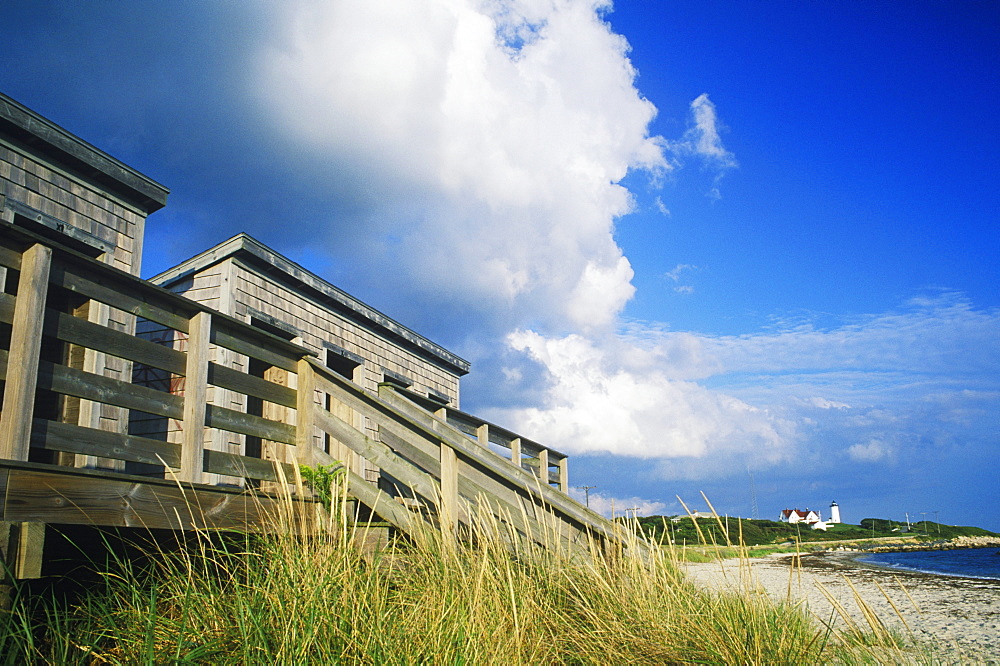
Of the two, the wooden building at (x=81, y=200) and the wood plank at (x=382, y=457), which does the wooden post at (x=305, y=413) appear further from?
the wooden building at (x=81, y=200)

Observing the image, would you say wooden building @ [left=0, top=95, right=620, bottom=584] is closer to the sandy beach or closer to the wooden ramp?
the wooden ramp

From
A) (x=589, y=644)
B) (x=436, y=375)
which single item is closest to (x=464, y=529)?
(x=589, y=644)

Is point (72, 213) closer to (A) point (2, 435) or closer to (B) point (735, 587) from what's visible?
(A) point (2, 435)

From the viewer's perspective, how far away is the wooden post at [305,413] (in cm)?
465

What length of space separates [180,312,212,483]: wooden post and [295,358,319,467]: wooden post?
0.88 meters

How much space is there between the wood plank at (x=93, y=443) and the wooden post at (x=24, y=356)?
7.8 inches

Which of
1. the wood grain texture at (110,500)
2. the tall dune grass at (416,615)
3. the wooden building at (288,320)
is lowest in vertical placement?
the tall dune grass at (416,615)

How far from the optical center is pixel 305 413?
15.6 feet

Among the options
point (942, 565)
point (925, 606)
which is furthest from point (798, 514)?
point (925, 606)

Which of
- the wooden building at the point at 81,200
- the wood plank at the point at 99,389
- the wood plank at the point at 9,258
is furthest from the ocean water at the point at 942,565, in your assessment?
the wood plank at the point at 9,258

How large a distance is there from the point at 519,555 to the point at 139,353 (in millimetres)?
2209

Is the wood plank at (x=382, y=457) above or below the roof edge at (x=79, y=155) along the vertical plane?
below

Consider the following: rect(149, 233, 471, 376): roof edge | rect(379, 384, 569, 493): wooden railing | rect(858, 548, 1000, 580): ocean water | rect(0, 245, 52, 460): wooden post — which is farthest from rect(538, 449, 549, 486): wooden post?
rect(858, 548, 1000, 580): ocean water

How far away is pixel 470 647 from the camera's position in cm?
256
